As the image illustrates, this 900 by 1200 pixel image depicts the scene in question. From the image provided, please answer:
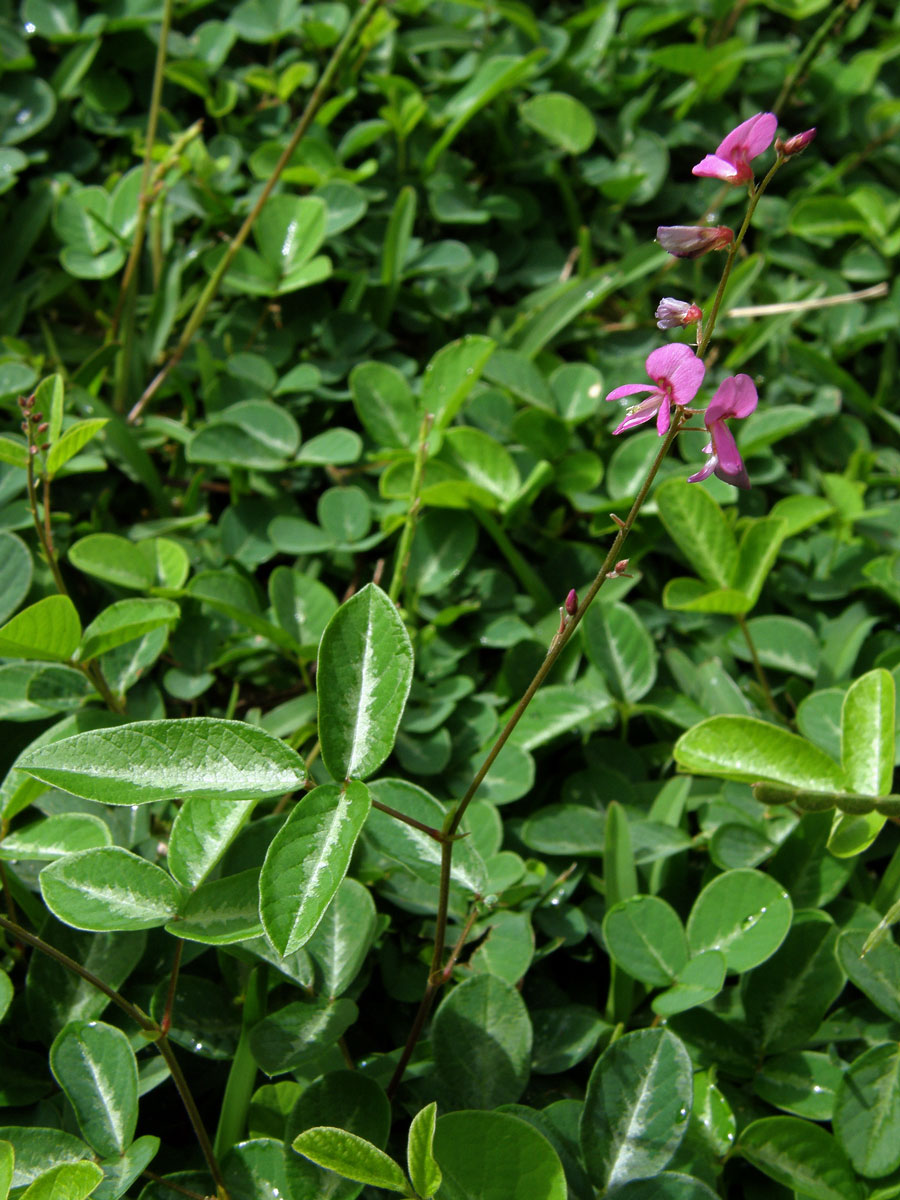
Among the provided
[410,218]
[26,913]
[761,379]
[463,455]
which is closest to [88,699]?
[26,913]

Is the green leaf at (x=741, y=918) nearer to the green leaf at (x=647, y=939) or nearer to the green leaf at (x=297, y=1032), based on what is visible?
the green leaf at (x=647, y=939)

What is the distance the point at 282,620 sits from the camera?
1.47 meters

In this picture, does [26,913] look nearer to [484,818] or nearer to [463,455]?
[484,818]

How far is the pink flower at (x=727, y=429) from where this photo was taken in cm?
76

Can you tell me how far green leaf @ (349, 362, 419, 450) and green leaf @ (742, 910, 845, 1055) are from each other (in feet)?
3.29

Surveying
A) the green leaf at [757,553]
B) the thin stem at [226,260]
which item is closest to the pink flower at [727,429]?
the green leaf at [757,553]

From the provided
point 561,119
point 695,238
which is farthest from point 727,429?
point 561,119

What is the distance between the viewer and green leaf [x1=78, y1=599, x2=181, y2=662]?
1.21 metres

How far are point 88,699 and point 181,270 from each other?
1.03 meters

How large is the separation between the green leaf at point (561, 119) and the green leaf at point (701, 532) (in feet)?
Result: 3.43

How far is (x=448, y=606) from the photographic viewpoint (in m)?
1.59

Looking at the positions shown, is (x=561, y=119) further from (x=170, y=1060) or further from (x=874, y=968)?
(x=170, y=1060)

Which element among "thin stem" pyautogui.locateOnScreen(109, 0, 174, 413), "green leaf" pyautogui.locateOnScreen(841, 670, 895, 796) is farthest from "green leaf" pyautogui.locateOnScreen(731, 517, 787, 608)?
"thin stem" pyautogui.locateOnScreen(109, 0, 174, 413)

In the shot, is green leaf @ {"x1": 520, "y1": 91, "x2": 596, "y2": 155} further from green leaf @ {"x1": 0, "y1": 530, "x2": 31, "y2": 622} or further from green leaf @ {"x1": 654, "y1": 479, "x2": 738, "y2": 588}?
green leaf @ {"x1": 0, "y1": 530, "x2": 31, "y2": 622}
